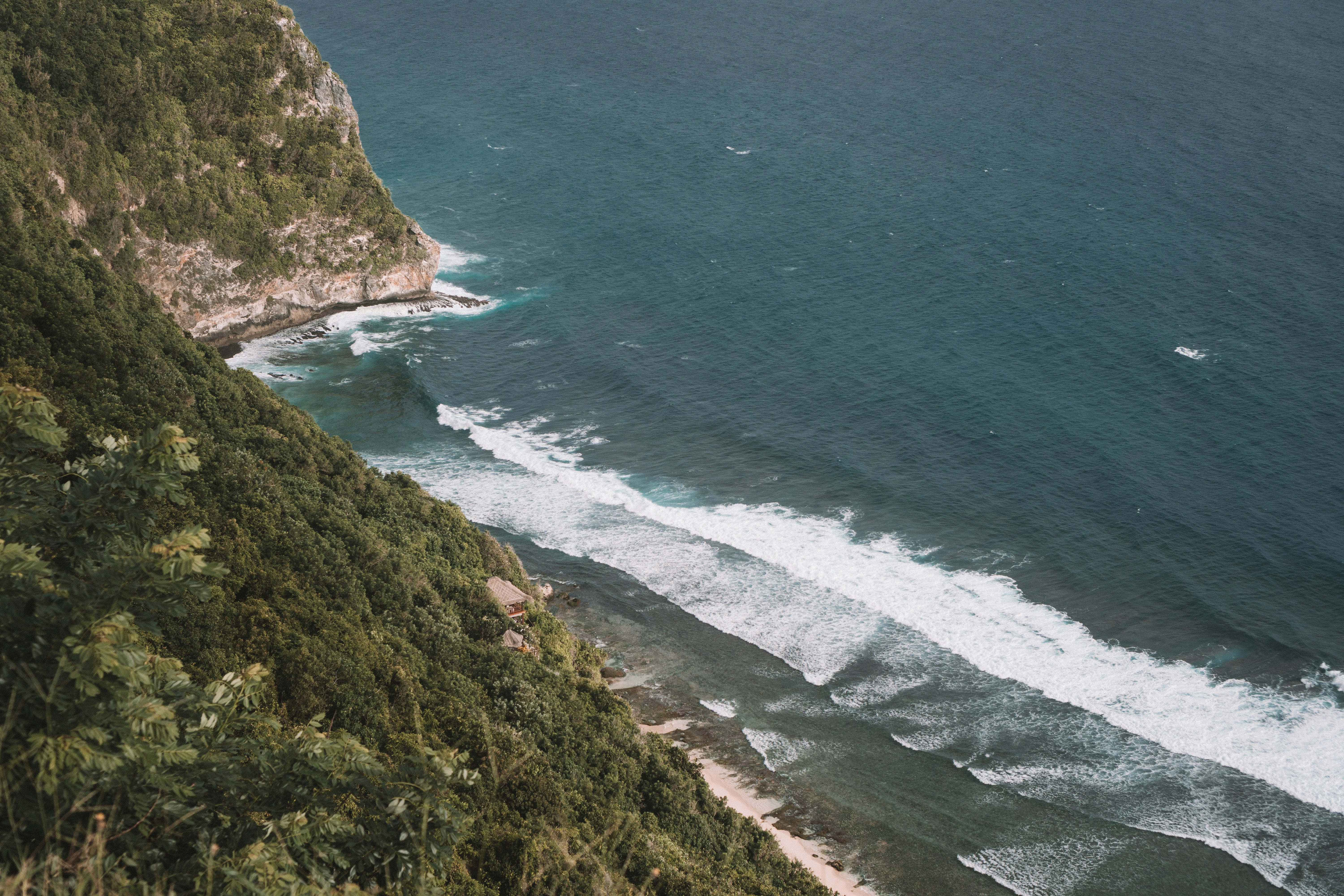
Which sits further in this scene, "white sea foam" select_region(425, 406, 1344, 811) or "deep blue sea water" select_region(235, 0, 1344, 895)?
"white sea foam" select_region(425, 406, 1344, 811)

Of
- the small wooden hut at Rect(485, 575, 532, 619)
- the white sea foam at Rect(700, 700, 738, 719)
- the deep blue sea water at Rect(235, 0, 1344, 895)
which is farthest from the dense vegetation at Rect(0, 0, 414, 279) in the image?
the white sea foam at Rect(700, 700, 738, 719)

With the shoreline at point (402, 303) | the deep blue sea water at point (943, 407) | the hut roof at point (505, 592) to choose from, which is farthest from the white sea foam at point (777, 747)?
the shoreline at point (402, 303)

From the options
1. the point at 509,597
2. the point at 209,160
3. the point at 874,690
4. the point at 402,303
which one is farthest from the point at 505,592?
the point at 209,160

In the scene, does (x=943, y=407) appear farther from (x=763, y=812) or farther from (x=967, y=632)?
(x=763, y=812)

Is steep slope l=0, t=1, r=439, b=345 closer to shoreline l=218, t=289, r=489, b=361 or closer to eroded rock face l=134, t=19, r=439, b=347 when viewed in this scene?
eroded rock face l=134, t=19, r=439, b=347

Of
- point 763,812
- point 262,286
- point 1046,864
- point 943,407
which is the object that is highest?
point 262,286

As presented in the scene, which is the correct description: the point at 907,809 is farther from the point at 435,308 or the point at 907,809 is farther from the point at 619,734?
the point at 435,308
